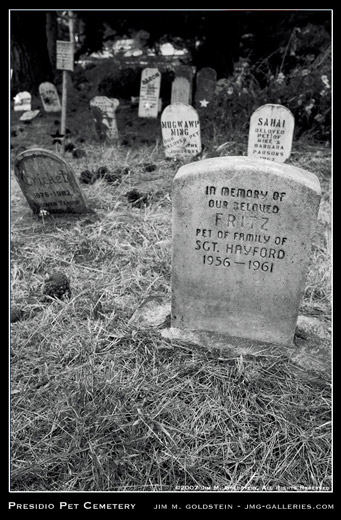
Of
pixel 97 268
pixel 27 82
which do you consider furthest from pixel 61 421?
pixel 27 82

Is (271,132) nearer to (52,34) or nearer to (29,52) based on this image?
(29,52)

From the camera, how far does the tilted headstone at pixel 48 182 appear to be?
4.41 meters

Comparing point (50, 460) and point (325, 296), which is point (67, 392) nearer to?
point (50, 460)

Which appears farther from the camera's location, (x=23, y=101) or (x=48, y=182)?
(x=23, y=101)

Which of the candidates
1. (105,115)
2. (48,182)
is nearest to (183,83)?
(105,115)

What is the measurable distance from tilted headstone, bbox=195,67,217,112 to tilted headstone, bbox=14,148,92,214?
4.46m

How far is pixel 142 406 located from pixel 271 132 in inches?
190

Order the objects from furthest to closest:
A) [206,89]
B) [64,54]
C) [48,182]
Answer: [206,89] < [64,54] < [48,182]

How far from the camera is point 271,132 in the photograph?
6000 millimetres

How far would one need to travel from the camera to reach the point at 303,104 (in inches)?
286

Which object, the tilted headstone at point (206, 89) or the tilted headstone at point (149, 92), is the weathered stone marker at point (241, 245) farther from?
the tilted headstone at point (149, 92)

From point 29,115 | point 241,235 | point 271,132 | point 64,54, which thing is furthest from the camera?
point 29,115

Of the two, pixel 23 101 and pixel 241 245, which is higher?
pixel 23 101

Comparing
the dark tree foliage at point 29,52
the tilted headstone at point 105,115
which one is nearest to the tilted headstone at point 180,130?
the tilted headstone at point 105,115
